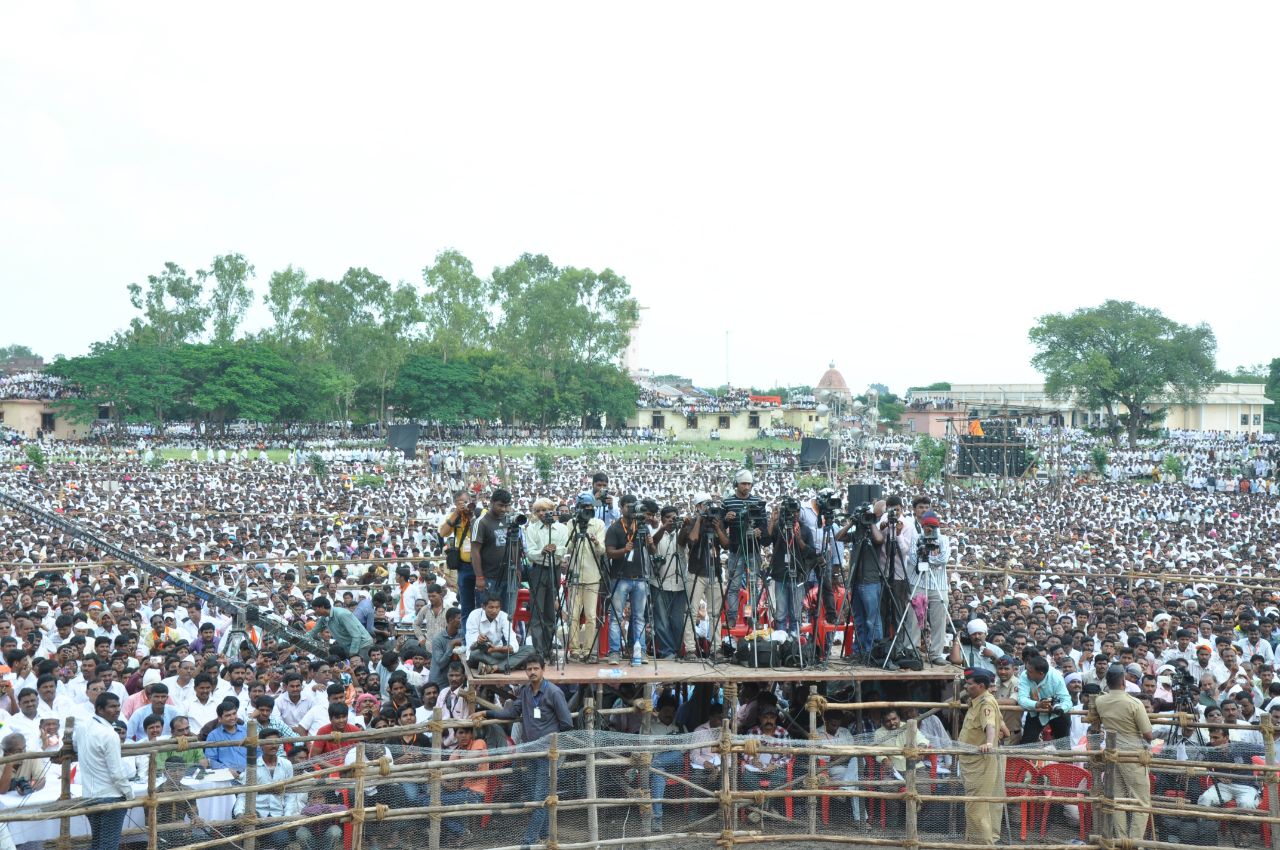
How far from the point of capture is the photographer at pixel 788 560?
358 inches

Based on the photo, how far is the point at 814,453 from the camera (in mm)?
46531

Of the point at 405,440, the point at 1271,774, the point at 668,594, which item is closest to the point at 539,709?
the point at 668,594

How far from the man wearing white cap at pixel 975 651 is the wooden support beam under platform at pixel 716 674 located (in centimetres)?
31

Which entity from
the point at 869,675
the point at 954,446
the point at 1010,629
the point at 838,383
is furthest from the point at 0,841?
the point at 838,383

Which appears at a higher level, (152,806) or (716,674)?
(716,674)

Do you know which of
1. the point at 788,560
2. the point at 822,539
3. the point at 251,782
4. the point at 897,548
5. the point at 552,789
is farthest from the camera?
the point at 822,539

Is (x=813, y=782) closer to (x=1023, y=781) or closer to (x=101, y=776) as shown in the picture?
(x=1023, y=781)

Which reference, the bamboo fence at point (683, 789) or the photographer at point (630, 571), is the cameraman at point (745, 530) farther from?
the bamboo fence at point (683, 789)

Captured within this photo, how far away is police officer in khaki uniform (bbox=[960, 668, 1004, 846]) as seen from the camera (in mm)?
7414

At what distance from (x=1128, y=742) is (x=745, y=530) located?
300cm

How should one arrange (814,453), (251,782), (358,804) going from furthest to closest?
(814,453) < (358,804) < (251,782)

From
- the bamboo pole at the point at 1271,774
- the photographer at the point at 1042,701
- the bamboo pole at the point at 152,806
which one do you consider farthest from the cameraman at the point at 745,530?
the bamboo pole at the point at 152,806

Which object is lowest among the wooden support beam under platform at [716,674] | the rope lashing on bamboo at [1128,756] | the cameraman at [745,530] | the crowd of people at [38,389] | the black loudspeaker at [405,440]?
the rope lashing on bamboo at [1128,756]

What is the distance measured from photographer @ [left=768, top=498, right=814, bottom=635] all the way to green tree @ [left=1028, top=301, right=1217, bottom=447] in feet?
179
